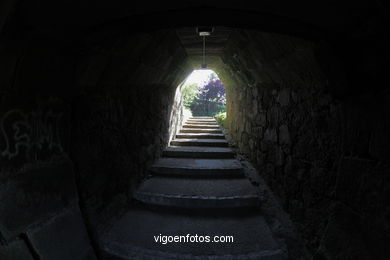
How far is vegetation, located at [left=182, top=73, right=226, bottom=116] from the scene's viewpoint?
1734 cm

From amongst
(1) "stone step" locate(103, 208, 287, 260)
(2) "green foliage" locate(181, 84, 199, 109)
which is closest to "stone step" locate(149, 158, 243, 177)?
(1) "stone step" locate(103, 208, 287, 260)

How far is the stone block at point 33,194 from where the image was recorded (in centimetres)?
141

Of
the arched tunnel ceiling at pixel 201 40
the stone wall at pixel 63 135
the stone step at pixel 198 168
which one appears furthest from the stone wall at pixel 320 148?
the stone wall at pixel 63 135

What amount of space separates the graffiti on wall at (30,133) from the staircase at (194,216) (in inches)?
45.9

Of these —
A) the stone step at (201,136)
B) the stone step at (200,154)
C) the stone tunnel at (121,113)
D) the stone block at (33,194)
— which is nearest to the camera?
the stone tunnel at (121,113)

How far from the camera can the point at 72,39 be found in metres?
1.58

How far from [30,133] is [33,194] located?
37 centimetres

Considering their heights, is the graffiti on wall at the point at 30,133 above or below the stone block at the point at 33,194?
above

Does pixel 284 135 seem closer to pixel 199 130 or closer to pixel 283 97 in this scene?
pixel 283 97

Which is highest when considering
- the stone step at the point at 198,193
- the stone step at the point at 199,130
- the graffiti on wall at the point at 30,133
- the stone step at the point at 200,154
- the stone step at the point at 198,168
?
the graffiti on wall at the point at 30,133

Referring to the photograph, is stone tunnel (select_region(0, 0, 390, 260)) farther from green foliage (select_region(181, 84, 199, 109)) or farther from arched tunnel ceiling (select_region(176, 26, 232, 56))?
green foliage (select_region(181, 84, 199, 109))

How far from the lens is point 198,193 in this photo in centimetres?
340

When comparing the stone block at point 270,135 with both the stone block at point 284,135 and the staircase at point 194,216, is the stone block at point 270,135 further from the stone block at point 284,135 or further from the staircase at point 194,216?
the staircase at point 194,216

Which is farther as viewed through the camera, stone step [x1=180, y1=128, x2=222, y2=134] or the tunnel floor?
stone step [x1=180, y1=128, x2=222, y2=134]
